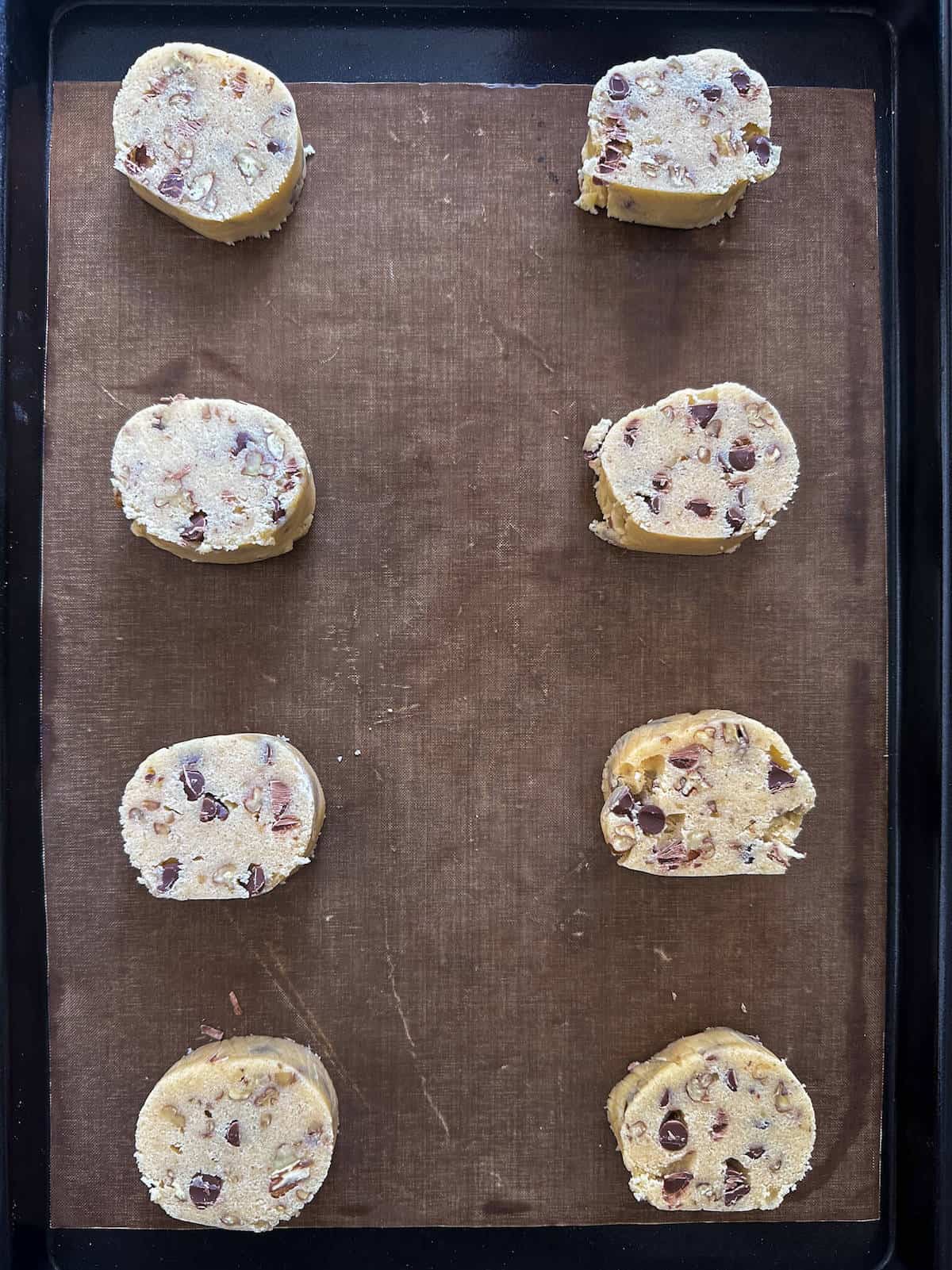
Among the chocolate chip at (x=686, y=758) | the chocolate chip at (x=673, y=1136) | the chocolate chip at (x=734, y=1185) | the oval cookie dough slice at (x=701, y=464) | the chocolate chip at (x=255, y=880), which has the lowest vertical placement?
the chocolate chip at (x=734, y=1185)

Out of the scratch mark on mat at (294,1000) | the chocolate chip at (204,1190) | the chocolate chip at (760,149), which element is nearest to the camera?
the chocolate chip at (204,1190)

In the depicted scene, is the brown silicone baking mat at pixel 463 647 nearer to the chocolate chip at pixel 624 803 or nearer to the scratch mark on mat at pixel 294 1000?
the scratch mark on mat at pixel 294 1000

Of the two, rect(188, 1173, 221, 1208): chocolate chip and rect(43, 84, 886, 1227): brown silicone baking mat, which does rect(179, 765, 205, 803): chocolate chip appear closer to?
rect(43, 84, 886, 1227): brown silicone baking mat

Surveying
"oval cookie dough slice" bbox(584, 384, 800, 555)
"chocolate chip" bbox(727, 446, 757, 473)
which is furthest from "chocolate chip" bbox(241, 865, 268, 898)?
"chocolate chip" bbox(727, 446, 757, 473)

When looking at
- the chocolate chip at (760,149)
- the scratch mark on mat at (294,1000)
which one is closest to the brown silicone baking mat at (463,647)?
the scratch mark on mat at (294,1000)

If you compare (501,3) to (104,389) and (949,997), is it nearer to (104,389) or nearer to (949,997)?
(104,389)

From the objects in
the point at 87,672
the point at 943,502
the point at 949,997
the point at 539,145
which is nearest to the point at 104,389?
the point at 87,672

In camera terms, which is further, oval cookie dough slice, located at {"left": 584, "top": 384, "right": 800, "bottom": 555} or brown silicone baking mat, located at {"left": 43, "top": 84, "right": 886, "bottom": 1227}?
brown silicone baking mat, located at {"left": 43, "top": 84, "right": 886, "bottom": 1227}
